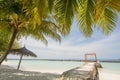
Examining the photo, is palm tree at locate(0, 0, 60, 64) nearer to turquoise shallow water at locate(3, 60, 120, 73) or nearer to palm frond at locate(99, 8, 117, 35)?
palm frond at locate(99, 8, 117, 35)

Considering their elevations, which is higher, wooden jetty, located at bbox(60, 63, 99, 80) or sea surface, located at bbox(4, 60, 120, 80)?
sea surface, located at bbox(4, 60, 120, 80)

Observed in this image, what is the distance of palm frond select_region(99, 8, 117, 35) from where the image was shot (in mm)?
7266

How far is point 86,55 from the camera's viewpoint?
3012 centimetres

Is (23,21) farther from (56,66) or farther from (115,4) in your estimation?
(56,66)

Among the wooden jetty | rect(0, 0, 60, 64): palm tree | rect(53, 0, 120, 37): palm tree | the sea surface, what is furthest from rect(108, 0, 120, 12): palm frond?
the sea surface

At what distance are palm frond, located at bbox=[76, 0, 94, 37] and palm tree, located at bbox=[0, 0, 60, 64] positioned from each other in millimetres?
1238

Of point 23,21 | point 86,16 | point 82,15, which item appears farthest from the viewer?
point 23,21

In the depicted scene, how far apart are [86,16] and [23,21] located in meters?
Result: 5.25

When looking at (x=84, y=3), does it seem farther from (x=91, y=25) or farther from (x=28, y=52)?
(x=28, y=52)

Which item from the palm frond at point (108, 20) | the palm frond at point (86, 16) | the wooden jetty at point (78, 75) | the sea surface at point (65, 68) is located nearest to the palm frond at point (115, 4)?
the palm frond at point (86, 16)

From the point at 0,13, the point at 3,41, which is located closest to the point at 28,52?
the point at 3,41

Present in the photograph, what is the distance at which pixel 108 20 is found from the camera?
Result: 7.32 meters

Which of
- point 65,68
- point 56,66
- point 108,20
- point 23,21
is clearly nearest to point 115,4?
point 108,20

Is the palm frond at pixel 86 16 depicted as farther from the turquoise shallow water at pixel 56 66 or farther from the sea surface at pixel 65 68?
the turquoise shallow water at pixel 56 66
